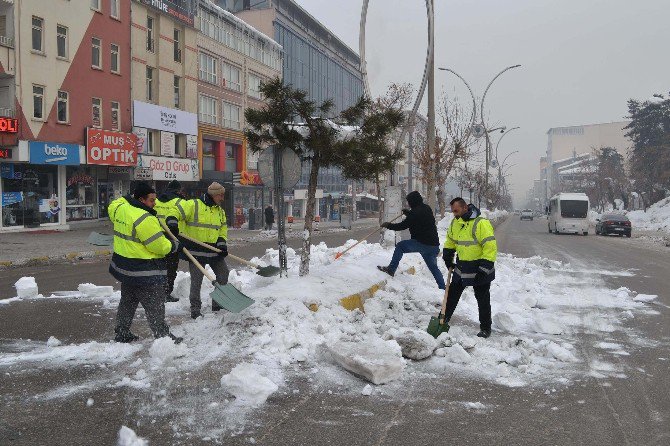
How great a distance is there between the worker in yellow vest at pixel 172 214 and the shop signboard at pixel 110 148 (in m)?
19.7

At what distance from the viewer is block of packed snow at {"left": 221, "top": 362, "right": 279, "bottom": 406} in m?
4.43

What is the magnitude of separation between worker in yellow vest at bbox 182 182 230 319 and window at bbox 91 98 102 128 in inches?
891

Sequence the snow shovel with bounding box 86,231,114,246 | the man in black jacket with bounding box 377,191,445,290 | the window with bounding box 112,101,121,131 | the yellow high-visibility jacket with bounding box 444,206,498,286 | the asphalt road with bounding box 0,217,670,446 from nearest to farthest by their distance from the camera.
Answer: the asphalt road with bounding box 0,217,670,446, the yellow high-visibility jacket with bounding box 444,206,498,286, the snow shovel with bounding box 86,231,114,246, the man in black jacket with bounding box 377,191,445,290, the window with bounding box 112,101,121,131

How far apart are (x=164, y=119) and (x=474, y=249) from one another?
28.7 m

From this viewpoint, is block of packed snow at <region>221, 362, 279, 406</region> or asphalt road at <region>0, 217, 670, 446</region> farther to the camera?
block of packed snow at <region>221, 362, 279, 406</region>

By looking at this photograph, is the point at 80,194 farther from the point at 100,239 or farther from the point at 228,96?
the point at 100,239

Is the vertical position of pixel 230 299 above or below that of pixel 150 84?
below

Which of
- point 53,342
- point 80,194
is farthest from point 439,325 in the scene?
point 80,194

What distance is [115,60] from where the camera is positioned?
29172 millimetres

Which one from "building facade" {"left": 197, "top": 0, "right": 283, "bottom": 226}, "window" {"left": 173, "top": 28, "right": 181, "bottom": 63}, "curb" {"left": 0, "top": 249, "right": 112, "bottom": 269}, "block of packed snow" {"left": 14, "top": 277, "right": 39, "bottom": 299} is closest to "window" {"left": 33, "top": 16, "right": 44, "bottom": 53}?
"window" {"left": 173, "top": 28, "right": 181, "bottom": 63}

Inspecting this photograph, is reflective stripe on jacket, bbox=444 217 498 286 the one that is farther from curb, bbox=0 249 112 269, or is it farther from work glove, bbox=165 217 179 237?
curb, bbox=0 249 112 269

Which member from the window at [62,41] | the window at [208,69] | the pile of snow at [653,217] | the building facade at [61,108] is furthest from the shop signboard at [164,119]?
the pile of snow at [653,217]

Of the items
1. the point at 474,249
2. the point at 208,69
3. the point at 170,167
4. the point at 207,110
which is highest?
the point at 208,69

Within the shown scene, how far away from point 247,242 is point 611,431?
21.1 metres
